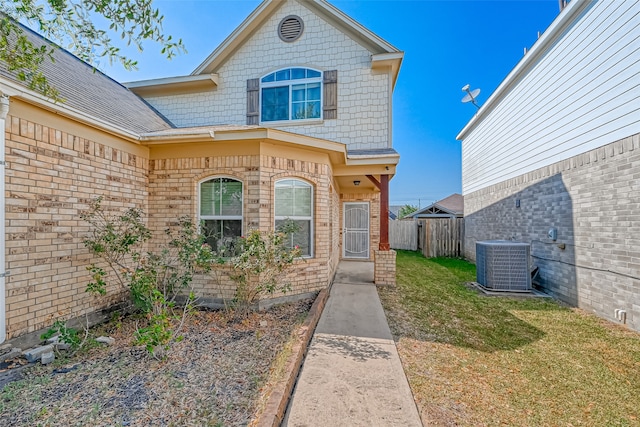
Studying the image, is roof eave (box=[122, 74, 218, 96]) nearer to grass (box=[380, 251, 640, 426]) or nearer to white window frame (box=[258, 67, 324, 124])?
white window frame (box=[258, 67, 324, 124])

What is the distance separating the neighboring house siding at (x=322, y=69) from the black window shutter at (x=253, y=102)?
148 millimetres

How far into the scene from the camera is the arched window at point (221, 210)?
5707 millimetres

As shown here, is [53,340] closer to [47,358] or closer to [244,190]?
[47,358]

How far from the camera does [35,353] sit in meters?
3.47

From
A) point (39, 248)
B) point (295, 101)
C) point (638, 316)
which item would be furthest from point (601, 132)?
point (39, 248)

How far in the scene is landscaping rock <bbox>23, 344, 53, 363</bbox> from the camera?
11.3ft

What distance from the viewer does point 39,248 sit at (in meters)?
3.90

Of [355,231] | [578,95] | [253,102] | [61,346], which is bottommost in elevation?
[61,346]

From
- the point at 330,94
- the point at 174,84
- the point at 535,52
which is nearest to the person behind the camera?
the point at 535,52

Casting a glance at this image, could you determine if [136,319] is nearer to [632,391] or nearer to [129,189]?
[129,189]

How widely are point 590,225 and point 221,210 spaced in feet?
24.9

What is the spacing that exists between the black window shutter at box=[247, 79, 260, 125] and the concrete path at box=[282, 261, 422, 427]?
6151mm

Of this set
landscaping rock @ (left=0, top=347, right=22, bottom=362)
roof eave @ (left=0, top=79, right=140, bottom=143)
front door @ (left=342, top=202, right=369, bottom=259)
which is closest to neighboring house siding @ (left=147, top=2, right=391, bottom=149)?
front door @ (left=342, top=202, right=369, bottom=259)

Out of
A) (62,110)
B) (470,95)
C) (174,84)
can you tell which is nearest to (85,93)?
(62,110)
